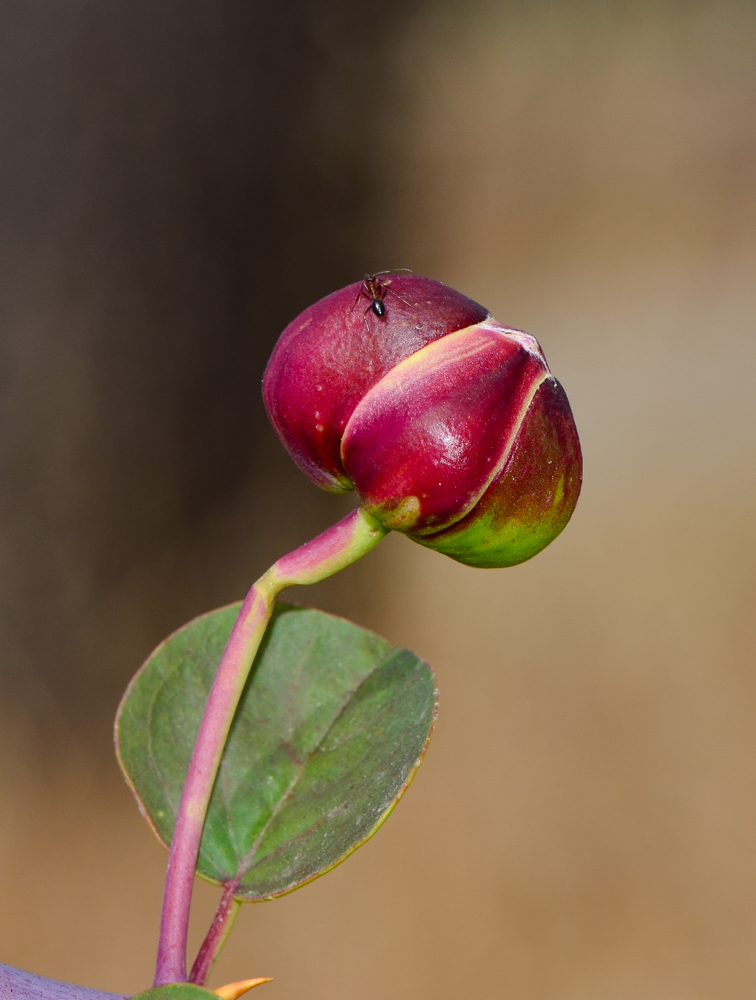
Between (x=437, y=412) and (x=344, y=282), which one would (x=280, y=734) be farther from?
(x=344, y=282)

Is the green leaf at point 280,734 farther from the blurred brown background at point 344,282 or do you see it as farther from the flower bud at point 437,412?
the blurred brown background at point 344,282

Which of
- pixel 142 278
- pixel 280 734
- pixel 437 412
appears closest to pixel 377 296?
pixel 437 412

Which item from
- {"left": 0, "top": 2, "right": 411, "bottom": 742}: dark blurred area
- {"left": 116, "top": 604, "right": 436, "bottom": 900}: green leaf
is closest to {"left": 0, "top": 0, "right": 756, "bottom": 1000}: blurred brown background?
{"left": 0, "top": 2, "right": 411, "bottom": 742}: dark blurred area

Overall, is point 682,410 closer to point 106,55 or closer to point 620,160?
point 620,160

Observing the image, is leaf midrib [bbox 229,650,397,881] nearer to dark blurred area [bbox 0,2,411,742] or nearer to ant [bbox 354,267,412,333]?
ant [bbox 354,267,412,333]

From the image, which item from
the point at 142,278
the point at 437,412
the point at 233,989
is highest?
the point at 142,278

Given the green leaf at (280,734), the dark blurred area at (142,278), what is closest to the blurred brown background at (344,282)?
the dark blurred area at (142,278)
